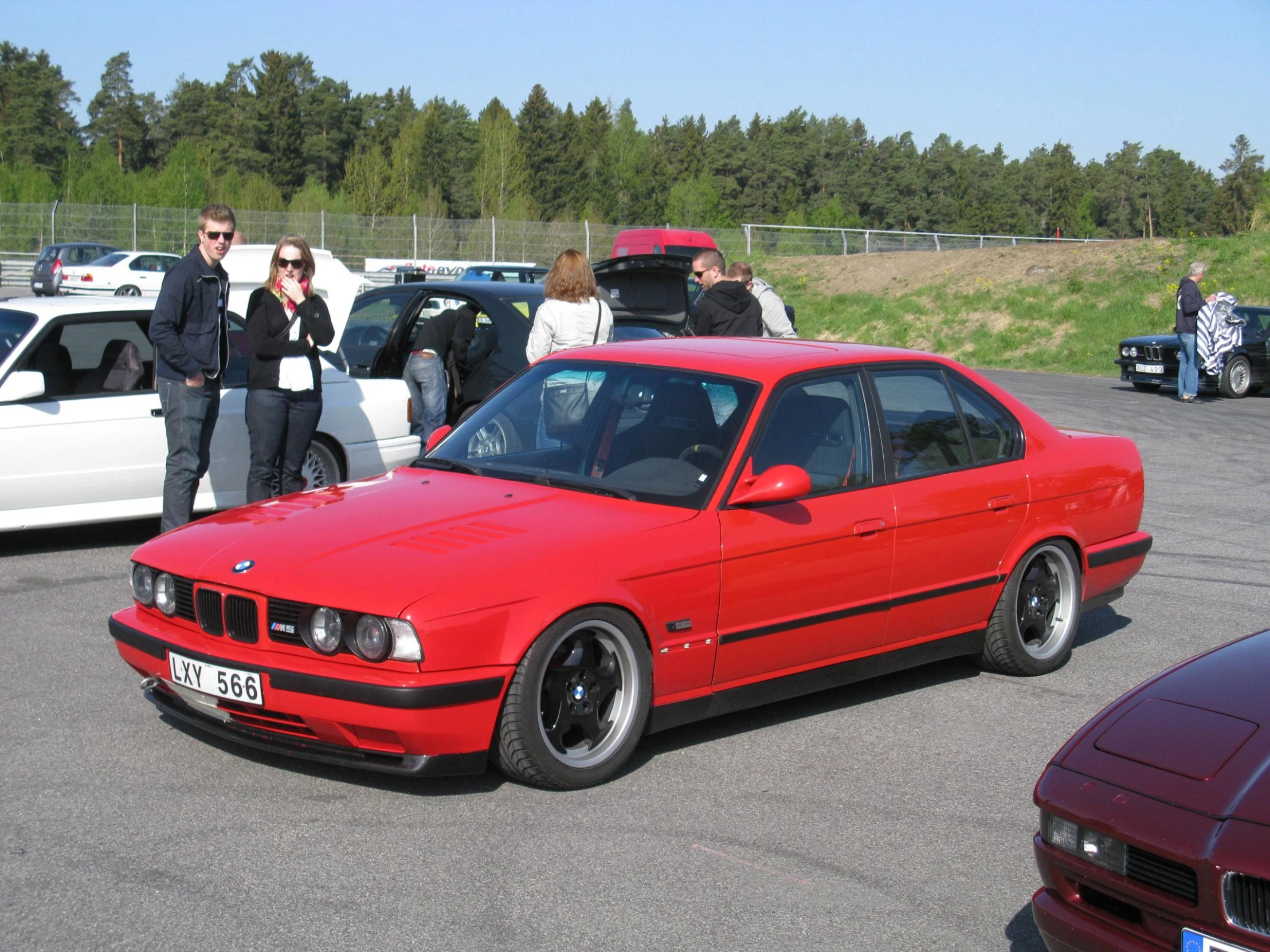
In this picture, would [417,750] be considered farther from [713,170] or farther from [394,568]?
[713,170]

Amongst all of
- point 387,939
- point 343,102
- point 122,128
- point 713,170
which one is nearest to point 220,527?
point 387,939

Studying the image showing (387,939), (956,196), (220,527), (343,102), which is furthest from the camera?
(956,196)

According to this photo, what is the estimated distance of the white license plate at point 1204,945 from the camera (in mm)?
2535

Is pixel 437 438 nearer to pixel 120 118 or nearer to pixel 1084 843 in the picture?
pixel 1084 843

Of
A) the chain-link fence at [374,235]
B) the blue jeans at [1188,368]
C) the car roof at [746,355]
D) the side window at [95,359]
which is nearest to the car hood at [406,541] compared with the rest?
the car roof at [746,355]

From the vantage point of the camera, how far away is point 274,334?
24.4 ft

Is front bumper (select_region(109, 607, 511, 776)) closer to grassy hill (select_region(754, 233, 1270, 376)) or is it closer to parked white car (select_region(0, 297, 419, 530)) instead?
parked white car (select_region(0, 297, 419, 530))

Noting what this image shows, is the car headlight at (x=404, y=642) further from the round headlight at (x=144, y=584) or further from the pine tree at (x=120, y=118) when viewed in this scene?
the pine tree at (x=120, y=118)

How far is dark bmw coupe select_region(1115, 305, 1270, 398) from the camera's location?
21.5 m

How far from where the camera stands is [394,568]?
13.7 feet

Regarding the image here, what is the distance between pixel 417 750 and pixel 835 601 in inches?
70.2

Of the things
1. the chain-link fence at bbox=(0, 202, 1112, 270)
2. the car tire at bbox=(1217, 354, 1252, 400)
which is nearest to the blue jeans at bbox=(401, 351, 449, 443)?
the car tire at bbox=(1217, 354, 1252, 400)

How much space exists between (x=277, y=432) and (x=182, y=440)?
20.5 inches

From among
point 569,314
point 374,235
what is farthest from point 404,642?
point 374,235
